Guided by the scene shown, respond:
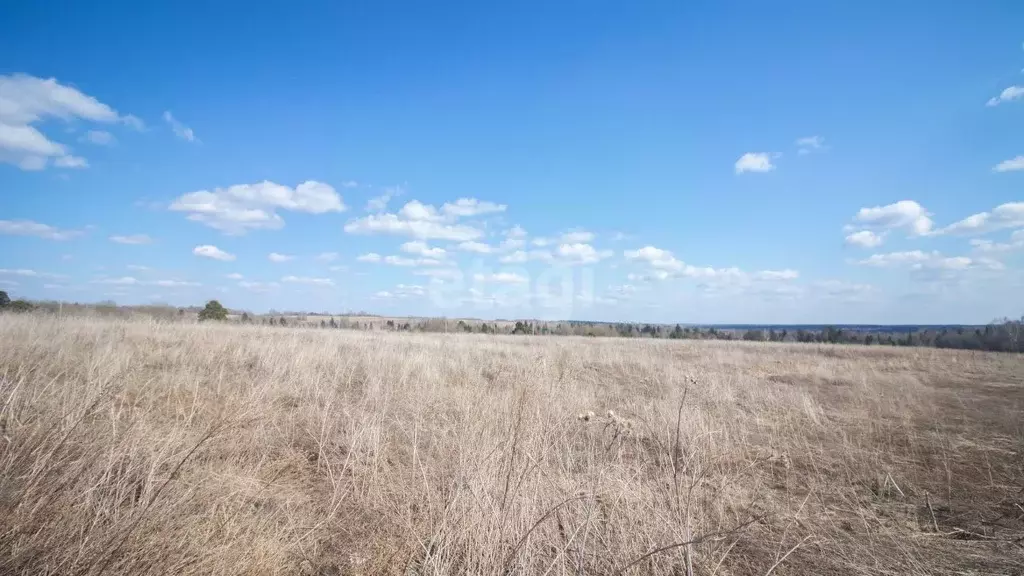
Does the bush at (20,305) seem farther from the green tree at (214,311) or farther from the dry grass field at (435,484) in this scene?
the dry grass field at (435,484)

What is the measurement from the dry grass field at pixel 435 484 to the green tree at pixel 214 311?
16.4 meters

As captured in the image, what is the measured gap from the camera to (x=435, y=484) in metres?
3.08

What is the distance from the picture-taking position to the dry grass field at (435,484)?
212 cm

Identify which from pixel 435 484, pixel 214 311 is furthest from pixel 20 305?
pixel 435 484

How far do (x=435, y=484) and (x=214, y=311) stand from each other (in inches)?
952

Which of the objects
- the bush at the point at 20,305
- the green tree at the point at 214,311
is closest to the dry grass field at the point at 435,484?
the bush at the point at 20,305

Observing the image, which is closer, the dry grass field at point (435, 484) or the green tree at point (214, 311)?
the dry grass field at point (435, 484)

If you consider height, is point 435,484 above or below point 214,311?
below

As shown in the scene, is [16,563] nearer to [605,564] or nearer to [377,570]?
[377,570]

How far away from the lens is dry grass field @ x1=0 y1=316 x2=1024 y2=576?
212 cm

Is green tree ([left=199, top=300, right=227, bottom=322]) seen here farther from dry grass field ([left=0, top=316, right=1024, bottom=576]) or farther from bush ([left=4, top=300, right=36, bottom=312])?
dry grass field ([left=0, top=316, right=1024, bottom=576])

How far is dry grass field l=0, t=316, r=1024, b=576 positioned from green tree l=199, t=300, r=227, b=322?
16390 millimetres

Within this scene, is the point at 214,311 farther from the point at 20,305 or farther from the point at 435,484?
the point at 435,484

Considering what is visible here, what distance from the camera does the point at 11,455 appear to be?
2.29m
